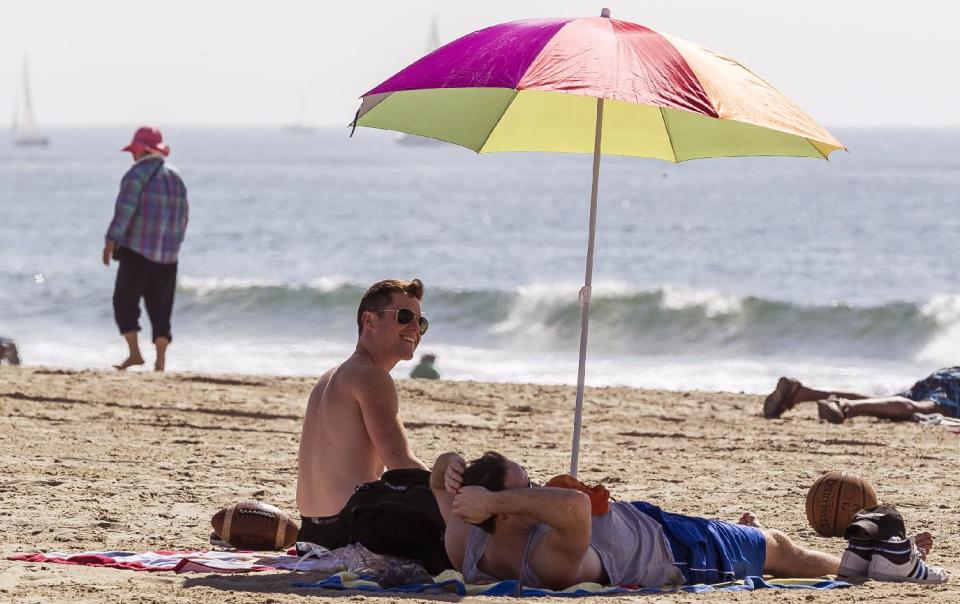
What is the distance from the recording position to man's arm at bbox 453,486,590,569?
444 centimetres

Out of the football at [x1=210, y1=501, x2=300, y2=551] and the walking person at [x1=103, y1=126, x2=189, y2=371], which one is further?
the walking person at [x1=103, y1=126, x2=189, y2=371]

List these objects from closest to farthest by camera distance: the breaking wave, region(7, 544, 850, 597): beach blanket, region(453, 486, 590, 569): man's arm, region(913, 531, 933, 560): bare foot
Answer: region(453, 486, 590, 569): man's arm, region(7, 544, 850, 597): beach blanket, region(913, 531, 933, 560): bare foot, the breaking wave

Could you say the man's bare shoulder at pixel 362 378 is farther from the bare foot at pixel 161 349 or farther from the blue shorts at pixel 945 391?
the bare foot at pixel 161 349

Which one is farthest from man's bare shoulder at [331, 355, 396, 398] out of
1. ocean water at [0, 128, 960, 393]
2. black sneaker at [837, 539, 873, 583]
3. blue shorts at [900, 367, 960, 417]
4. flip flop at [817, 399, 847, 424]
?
ocean water at [0, 128, 960, 393]

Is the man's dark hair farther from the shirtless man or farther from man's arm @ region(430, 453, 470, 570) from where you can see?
the shirtless man

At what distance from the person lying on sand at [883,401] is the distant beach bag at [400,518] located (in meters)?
5.31

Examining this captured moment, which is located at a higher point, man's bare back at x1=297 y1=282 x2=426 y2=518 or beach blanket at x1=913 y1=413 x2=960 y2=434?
man's bare back at x1=297 y1=282 x2=426 y2=518

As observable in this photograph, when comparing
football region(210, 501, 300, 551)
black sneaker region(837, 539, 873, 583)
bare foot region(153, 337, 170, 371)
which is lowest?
football region(210, 501, 300, 551)

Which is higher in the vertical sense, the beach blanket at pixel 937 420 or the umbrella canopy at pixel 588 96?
the umbrella canopy at pixel 588 96

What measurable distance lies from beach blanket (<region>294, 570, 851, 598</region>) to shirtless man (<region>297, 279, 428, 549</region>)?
13.3 inches

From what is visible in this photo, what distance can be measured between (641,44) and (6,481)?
4.00 m

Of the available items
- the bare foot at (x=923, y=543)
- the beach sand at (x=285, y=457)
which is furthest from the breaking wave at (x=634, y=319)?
the bare foot at (x=923, y=543)

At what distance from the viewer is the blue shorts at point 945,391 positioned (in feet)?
32.1

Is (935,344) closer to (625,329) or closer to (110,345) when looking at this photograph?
(625,329)
